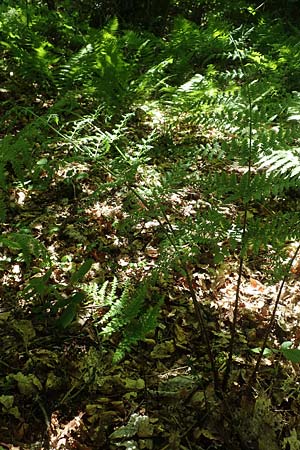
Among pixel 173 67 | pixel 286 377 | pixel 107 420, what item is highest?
pixel 173 67

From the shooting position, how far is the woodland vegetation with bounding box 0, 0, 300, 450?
6.44 ft

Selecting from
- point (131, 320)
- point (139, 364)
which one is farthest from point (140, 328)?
point (139, 364)

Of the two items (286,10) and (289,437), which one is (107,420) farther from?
(286,10)

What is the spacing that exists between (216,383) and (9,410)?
3.16ft

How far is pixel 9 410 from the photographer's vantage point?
6.75 ft

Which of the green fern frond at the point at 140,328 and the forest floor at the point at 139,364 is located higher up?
the green fern frond at the point at 140,328

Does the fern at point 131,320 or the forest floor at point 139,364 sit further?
the fern at point 131,320

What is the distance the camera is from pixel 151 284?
8.83ft

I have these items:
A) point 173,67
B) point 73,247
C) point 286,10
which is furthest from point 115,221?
point 286,10

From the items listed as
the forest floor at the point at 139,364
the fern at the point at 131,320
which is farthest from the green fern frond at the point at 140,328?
the forest floor at the point at 139,364

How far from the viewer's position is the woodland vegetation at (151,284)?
196 cm

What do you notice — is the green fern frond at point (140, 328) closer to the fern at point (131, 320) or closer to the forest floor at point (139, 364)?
the fern at point (131, 320)

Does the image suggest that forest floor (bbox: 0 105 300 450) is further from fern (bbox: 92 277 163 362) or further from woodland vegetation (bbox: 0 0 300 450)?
fern (bbox: 92 277 163 362)

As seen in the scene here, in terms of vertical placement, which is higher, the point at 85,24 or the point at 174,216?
the point at 85,24
